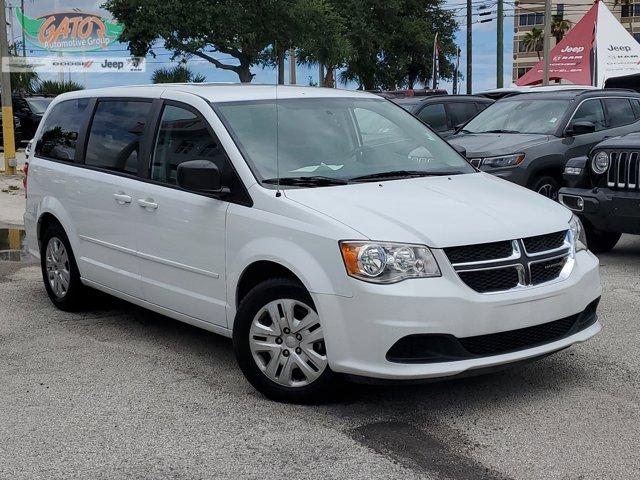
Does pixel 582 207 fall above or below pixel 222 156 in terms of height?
below

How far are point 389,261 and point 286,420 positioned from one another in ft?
3.18

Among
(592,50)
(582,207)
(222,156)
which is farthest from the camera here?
(592,50)

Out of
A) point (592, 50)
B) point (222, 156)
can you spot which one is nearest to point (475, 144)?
point (222, 156)

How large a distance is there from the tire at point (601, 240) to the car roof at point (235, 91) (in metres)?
4.07

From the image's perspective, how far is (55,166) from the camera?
277 inches

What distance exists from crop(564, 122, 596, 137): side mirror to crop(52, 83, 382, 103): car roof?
531 centimetres

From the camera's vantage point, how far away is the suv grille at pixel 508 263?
443cm

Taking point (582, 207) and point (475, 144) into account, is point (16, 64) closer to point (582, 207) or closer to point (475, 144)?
point (475, 144)

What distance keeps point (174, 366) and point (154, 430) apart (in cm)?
112

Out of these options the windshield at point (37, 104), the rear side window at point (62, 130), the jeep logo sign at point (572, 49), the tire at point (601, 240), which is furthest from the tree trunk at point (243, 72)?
the rear side window at point (62, 130)

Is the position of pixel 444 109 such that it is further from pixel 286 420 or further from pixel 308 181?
pixel 286 420

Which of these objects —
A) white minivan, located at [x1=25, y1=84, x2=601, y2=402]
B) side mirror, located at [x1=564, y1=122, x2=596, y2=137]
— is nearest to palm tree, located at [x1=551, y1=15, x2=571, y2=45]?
side mirror, located at [x1=564, y1=122, x2=596, y2=137]

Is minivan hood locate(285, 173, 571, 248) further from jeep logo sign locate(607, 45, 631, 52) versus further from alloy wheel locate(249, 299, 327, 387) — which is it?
jeep logo sign locate(607, 45, 631, 52)

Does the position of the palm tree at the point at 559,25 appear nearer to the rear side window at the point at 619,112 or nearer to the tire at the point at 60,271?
the rear side window at the point at 619,112
